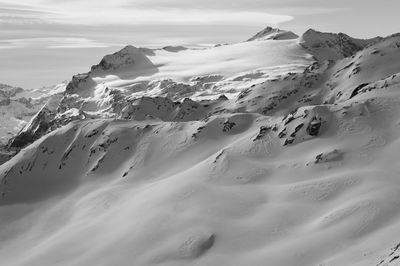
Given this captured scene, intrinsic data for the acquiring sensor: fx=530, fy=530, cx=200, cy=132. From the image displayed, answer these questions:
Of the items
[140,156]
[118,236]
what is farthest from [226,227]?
[140,156]

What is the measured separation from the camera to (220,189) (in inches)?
2566

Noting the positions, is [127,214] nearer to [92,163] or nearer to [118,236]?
[118,236]

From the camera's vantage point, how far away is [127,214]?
69.6 meters

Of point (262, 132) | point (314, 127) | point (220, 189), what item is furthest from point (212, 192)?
point (314, 127)

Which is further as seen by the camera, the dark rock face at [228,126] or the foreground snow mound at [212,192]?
the dark rock face at [228,126]

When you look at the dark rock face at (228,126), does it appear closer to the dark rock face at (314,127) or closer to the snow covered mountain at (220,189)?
the snow covered mountain at (220,189)

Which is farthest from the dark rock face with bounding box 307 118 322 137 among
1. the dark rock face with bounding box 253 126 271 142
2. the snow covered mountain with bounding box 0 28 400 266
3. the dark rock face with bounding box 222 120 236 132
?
the dark rock face with bounding box 222 120 236 132

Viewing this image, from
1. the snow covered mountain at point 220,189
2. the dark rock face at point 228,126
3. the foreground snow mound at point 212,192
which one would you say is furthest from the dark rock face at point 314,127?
Answer: the dark rock face at point 228,126

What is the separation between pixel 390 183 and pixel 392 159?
7217 millimetres

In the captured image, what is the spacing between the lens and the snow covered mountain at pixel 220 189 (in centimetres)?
4912

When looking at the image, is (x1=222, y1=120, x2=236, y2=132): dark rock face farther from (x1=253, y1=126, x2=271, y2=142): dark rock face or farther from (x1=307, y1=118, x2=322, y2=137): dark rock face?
(x1=307, y1=118, x2=322, y2=137): dark rock face

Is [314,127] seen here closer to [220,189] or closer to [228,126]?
[220,189]

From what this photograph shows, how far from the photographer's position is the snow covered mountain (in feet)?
161

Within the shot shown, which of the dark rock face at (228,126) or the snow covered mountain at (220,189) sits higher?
the dark rock face at (228,126)
